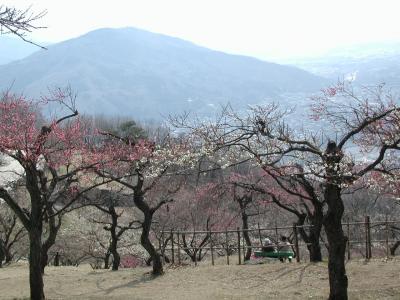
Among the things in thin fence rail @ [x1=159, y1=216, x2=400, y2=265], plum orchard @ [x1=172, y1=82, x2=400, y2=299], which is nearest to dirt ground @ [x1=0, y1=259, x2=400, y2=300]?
thin fence rail @ [x1=159, y1=216, x2=400, y2=265]

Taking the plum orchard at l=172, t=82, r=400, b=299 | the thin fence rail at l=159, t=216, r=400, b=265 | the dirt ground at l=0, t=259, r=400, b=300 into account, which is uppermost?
the plum orchard at l=172, t=82, r=400, b=299

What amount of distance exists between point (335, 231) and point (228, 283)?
17.8 feet

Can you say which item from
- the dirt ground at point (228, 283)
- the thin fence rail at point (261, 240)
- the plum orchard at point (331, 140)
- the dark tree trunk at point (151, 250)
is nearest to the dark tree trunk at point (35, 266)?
the dirt ground at point (228, 283)

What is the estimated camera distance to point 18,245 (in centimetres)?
4047

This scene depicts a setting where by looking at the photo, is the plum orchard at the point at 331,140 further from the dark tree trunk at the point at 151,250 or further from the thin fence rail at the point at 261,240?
the dark tree trunk at the point at 151,250

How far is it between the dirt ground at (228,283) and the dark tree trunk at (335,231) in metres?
1.10

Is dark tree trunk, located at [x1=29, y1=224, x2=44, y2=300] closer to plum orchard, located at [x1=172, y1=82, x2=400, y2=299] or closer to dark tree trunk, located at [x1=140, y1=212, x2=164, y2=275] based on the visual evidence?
plum orchard, located at [x1=172, y1=82, x2=400, y2=299]

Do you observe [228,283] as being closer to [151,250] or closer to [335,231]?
[151,250]

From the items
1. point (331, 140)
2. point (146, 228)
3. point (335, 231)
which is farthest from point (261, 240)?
point (331, 140)

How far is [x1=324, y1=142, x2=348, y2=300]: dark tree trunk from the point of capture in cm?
1055

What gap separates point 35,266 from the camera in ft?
39.4

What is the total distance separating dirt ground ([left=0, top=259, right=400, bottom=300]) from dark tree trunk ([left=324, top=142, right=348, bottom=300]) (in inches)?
43.2

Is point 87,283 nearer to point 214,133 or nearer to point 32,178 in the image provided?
point 32,178

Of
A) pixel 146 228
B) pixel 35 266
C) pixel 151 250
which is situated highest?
pixel 146 228
